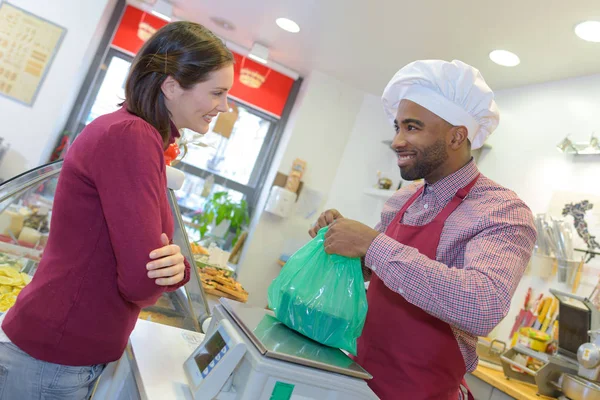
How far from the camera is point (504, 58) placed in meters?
3.92

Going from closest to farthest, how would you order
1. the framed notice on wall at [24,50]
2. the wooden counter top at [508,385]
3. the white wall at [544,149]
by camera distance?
the wooden counter top at [508,385]
the white wall at [544,149]
the framed notice on wall at [24,50]

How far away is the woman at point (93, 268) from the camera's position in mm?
992

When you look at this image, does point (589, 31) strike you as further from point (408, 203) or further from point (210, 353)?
point (210, 353)

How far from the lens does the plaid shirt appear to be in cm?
108

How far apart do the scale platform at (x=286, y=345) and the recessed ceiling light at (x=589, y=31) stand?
2.89 meters

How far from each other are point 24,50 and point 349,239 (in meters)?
4.83

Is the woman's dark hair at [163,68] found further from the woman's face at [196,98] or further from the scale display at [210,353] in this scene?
the scale display at [210,353]

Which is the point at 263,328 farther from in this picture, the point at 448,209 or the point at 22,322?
the point at 448,209

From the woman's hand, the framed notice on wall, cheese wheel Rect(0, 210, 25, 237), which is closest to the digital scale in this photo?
the woman's hand

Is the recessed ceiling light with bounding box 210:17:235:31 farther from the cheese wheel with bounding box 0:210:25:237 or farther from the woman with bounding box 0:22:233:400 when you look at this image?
the woman with bounding box 0:22:233:400

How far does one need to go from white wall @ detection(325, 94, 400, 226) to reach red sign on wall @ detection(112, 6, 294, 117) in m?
1.03

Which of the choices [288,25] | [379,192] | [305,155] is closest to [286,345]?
[288,25]

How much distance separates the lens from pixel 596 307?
9.46 feet

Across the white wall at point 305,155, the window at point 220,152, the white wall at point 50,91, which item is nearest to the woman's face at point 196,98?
the white wall at point 50,91
